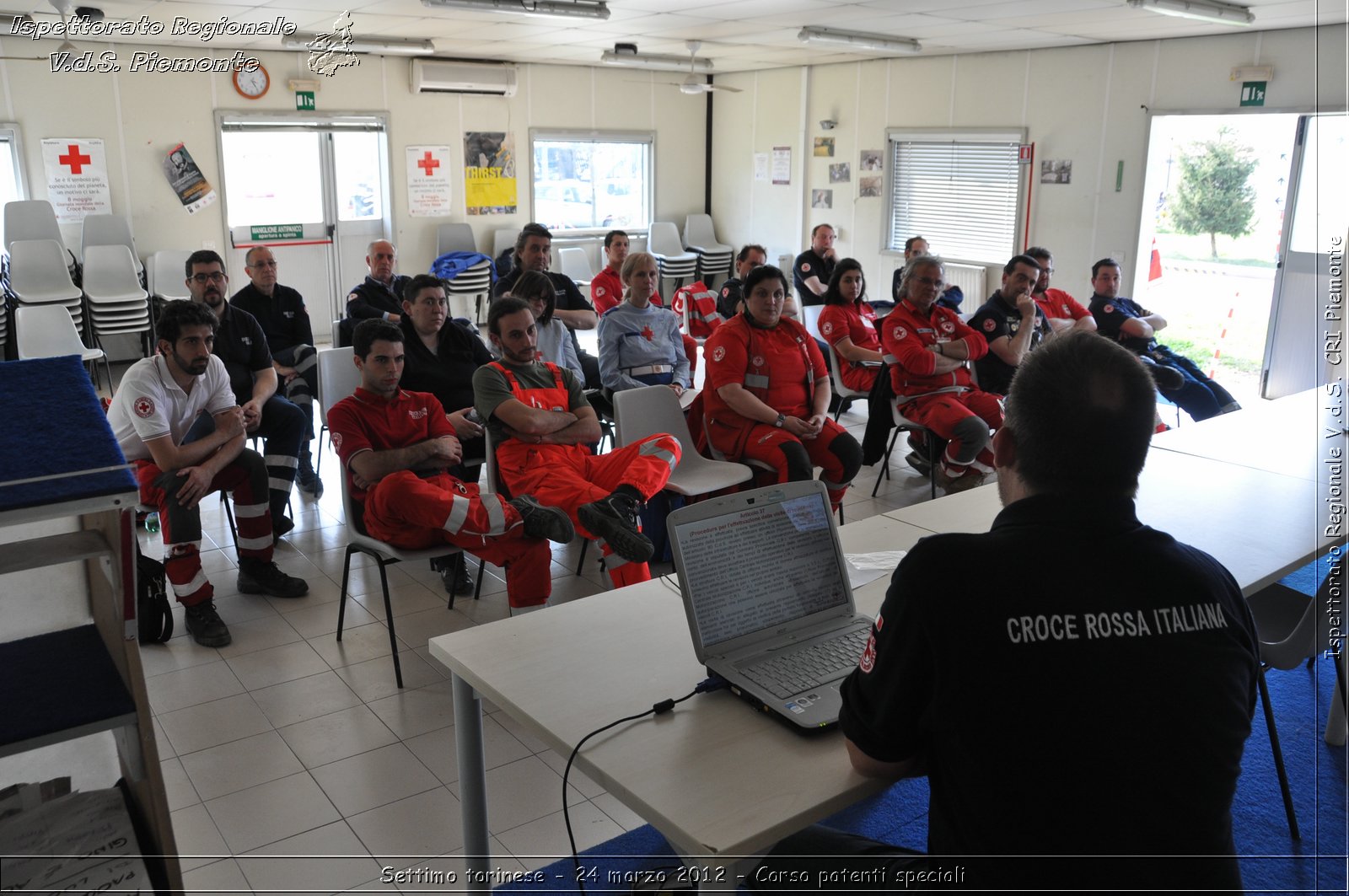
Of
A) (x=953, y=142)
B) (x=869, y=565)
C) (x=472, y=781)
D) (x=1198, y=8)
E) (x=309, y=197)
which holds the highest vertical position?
(x=1198, y=8)

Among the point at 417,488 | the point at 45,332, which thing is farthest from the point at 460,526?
the point at 45,332

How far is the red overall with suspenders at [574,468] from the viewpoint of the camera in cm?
377

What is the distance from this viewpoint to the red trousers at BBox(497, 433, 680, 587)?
3768 mm

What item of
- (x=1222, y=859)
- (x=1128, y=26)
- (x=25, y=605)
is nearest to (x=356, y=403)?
(x=25, y=605)

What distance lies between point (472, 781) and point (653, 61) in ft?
29.9

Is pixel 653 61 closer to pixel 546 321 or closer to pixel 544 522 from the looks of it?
pixel 546 321

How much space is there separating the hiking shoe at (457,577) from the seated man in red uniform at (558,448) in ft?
1.93

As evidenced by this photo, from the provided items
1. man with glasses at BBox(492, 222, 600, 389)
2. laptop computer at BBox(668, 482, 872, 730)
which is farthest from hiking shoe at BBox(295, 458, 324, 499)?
laptop computer at BBox(668, 482, 872, 730)

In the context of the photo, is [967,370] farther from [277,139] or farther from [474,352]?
[277,139]

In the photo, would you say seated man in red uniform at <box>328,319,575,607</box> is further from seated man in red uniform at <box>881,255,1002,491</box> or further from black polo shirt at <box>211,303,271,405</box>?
seated man in red uniform at <box>881,255,1002,491</box>

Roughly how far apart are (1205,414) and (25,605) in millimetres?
6125

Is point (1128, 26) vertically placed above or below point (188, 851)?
above

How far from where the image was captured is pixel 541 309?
5098 millimetres

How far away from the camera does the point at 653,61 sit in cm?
1009
